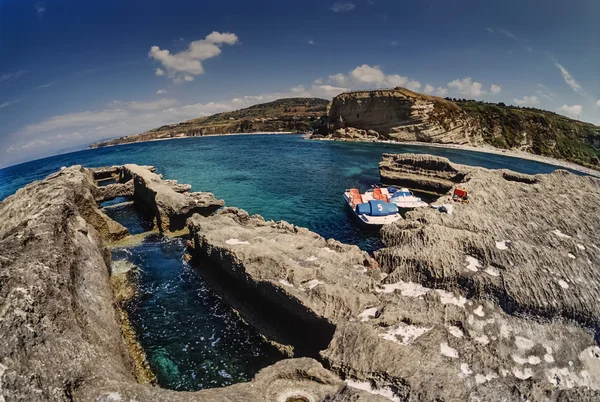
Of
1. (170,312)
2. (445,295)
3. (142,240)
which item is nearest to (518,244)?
(445,295)

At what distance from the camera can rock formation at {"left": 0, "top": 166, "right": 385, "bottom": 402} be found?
272 inches

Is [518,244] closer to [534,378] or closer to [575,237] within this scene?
[575,237]

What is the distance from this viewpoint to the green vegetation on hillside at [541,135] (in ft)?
290

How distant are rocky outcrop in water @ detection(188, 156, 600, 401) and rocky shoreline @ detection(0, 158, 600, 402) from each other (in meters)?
0.05

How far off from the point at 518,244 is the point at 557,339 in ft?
12.9

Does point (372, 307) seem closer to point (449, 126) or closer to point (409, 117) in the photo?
point (409, 117)

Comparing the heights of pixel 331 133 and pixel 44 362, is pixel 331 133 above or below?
above

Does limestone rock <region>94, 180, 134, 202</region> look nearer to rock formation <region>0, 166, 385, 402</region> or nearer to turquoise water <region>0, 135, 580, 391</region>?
turquoise water <region>0, 135, 580, 391</region>

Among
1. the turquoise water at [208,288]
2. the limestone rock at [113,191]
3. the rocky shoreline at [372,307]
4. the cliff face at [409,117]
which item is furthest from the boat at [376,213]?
the cliff face at [409,117]

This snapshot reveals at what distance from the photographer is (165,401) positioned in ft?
23.1

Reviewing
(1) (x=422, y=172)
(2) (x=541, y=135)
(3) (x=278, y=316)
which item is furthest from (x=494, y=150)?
(3) (x=278, y=316)

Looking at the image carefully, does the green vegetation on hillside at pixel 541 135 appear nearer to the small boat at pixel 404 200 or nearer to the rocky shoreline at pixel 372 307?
the small boat at pixel 404 200

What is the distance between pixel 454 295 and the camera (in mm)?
11781

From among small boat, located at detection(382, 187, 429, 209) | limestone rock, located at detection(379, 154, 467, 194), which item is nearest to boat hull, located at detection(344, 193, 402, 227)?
small boat, located at detection(382, 187, 429, 209)
